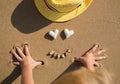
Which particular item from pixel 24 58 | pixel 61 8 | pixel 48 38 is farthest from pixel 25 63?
pixel 61 8

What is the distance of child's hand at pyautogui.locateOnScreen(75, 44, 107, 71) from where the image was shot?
2.01 metres

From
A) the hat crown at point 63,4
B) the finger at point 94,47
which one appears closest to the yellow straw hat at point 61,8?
the hat crown at point 63,4

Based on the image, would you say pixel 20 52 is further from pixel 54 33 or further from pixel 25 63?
pixel 54 33

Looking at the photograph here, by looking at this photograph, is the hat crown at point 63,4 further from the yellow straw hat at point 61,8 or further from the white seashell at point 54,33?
the white seashell at point 54,33

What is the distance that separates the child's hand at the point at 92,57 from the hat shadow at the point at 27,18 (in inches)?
8.6

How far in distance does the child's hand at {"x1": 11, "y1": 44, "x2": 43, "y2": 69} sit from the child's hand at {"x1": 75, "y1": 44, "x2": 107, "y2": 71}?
0.67 feet

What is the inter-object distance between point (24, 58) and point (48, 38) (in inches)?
5.5

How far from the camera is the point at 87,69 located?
1.96m

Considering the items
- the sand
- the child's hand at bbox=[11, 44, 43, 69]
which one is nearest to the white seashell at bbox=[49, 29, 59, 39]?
the sand

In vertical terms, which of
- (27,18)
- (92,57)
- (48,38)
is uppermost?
(27,18)

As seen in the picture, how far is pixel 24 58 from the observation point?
6.48 feet

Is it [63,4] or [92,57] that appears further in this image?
[92,57]

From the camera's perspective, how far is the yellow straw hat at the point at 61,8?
1923mm

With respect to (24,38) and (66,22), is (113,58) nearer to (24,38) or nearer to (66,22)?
(66,22)
